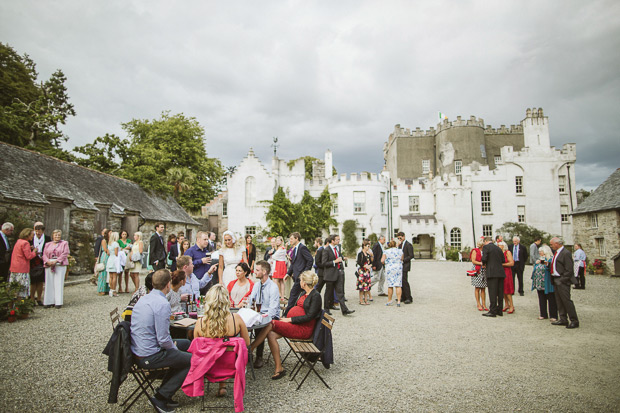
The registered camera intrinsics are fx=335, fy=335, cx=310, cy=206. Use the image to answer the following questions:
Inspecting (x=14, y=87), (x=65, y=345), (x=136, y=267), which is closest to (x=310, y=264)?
(x=65, y=345)

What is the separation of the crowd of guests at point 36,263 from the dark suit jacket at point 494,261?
10.5m

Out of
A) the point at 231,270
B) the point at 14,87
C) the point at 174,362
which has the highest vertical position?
the point at 14,87

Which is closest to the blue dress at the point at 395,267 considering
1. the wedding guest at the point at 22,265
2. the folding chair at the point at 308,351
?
the folding chair at the point at 308,351

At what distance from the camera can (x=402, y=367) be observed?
5016 millimetres

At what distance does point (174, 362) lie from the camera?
11.9ft

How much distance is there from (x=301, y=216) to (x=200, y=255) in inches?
946

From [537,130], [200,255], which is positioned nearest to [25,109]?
[200,255]

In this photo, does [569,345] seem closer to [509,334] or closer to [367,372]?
[509,334]

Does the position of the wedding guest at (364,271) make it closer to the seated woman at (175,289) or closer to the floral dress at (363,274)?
the floral dress at (363,274)

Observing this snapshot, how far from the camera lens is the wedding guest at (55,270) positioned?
834 cm

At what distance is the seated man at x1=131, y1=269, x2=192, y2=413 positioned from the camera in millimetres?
3551

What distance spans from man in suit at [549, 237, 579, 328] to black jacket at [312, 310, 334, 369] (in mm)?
5588

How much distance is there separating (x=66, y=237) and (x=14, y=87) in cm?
1863

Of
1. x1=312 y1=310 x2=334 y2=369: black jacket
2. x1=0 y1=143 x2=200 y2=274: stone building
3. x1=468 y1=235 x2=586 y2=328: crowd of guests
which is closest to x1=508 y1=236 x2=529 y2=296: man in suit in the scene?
x1=468 y1=235 x2=586 y2=328: crowd of guests
